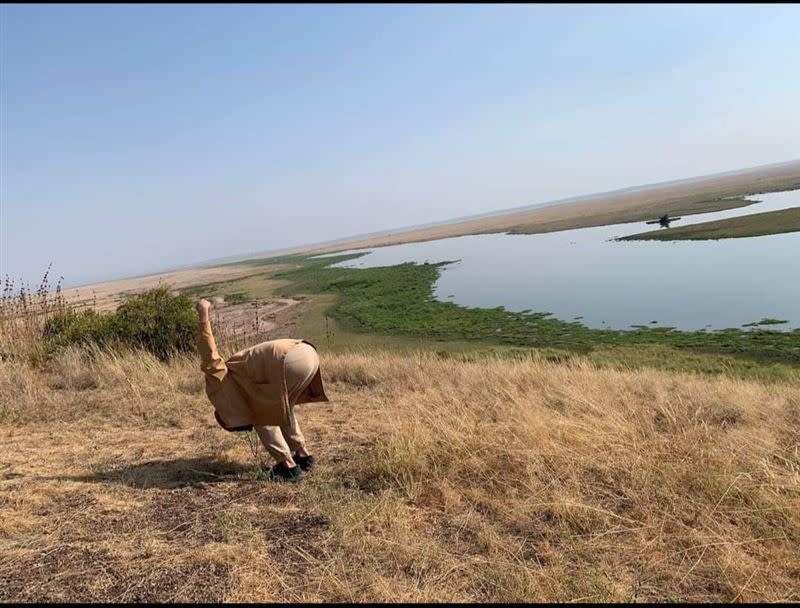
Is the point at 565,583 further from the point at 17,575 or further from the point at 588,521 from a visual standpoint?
the point at 17,575

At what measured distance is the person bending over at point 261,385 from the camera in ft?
14.1

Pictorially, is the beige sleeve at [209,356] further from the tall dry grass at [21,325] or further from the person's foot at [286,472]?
the tall dry grass at [21,325]

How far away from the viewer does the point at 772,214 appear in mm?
36750

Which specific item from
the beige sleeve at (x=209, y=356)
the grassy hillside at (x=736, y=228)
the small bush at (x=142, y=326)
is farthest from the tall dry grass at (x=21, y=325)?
the grassy hillside at (x=736, y=228)

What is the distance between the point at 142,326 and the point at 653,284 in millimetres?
20771

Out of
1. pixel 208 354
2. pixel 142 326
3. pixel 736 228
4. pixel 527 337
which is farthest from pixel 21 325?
pixel 736 228

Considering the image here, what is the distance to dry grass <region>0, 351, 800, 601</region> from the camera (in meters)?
2.94

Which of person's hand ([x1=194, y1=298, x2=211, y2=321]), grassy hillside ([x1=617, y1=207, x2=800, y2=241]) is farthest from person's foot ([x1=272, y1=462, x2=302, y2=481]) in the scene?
grassy hillside ([x1=617, y1=207, x2=800, y2=241])

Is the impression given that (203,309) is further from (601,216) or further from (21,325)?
(601,216)

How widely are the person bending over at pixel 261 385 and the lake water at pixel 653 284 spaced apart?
1529 centimetres

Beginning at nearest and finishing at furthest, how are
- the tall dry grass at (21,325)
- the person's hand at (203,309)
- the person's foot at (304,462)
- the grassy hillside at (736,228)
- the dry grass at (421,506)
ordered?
1. the dry grass at (421,506)
2. the person's hand at (203,309)
3. the person's foot at (304,462)
4. the tall dry grass at (21,325)
5. the grassy hillside at (736,228)

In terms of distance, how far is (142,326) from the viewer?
11.1 m

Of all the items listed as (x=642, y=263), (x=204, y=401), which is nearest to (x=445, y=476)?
(x=204, y=401)

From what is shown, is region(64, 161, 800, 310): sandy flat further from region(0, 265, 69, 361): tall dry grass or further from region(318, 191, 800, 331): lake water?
region(318, 191, 800, 331): lake water
